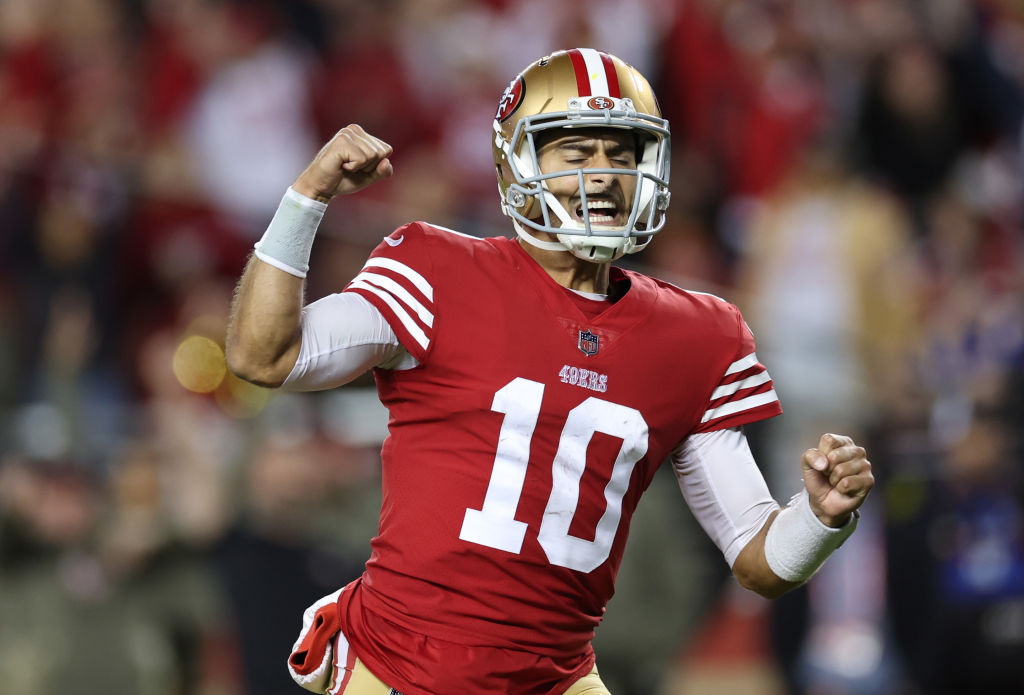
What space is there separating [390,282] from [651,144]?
2.10ft

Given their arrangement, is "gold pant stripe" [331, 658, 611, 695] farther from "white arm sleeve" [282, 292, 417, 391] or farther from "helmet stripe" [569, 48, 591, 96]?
"helmet stripe" [569, 48, 591, 96]

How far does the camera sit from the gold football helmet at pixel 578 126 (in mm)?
2633

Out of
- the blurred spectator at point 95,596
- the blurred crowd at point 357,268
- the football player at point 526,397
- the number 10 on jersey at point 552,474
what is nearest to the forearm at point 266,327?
the football player at point 526,397

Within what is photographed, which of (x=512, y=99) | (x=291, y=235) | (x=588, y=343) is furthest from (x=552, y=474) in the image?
(x=512, y=99)

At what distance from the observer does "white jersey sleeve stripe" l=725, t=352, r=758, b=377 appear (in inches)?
108

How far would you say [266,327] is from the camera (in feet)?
7.73

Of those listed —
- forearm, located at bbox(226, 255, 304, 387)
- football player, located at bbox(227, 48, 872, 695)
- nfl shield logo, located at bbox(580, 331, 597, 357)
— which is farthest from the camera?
nfl shield logo, located at bbox(580, 331, 597, 357)

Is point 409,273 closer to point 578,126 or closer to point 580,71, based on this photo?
point 578,126

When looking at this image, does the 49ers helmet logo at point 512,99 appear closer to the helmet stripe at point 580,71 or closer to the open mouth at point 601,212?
the helmet stripe at point 580,71

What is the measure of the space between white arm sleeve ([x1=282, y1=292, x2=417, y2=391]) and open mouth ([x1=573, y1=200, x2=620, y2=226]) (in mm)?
434

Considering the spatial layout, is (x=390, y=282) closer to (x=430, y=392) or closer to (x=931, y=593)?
(x=430, y=392)

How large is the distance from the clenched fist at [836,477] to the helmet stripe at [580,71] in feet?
2.58

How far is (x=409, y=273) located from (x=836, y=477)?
0.85 metres

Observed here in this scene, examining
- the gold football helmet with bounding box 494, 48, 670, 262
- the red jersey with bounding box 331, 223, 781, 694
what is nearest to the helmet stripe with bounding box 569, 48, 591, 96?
the gold football helmet with bounding box 494, 48, 670, 262
